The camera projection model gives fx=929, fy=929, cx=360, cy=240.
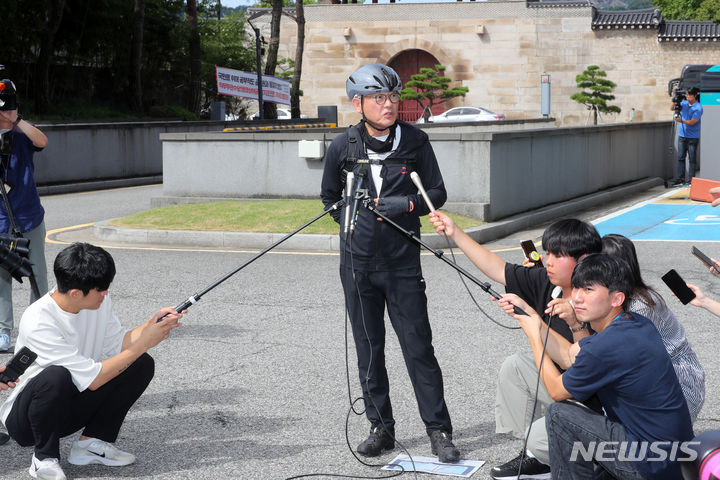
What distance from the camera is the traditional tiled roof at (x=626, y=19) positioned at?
53.4 metres

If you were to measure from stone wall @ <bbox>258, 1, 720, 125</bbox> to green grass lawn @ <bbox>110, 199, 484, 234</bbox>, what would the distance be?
141 feet

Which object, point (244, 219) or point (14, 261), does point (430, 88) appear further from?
point (14, 261)

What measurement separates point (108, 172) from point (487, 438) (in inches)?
824

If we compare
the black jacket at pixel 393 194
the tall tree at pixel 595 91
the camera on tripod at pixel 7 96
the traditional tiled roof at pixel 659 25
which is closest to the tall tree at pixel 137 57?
the tall tree at pixel 595 91

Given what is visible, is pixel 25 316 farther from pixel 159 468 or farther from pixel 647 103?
pixel 647 103

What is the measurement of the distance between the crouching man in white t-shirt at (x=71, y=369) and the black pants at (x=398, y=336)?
102cm

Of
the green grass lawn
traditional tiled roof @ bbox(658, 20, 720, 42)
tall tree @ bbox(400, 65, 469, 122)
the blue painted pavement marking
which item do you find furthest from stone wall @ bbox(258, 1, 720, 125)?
the green grass lawn

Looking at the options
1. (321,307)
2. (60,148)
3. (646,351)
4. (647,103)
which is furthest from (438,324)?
(647,103)

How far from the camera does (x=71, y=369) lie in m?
4.54

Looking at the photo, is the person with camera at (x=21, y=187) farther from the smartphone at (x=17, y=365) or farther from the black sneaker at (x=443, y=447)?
the black sneaker at (x=443, y=447)

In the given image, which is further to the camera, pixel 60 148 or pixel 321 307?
pixel 60 148

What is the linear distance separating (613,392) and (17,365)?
268 centimetres

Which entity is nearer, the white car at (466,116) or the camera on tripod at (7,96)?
the camera on tripod at (7,96)

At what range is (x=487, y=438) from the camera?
17.2ft
